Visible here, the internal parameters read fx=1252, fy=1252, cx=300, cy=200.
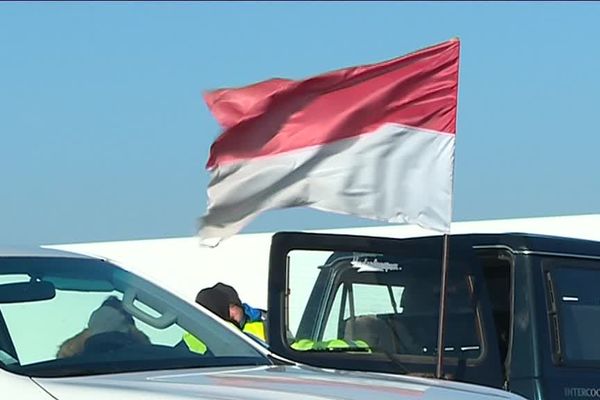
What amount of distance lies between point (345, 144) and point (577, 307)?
1438 millimetres

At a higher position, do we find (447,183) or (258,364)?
(447,183)

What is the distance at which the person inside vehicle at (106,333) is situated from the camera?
14.3 ft

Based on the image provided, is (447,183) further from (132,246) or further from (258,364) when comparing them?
(132,246)

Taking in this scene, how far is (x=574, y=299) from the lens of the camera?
609 cm

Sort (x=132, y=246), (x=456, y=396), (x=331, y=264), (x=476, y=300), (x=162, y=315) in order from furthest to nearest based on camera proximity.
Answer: (x=132, y=246) → (x=331, y=264) → (x=476, y=300) → (x=162, y=315) → (x=456, y=396)

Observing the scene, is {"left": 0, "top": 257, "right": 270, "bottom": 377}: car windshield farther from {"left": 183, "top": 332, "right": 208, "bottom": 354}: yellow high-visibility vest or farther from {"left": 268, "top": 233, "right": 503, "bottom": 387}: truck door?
{"left": 268, "top": 233, "right": 503, "bottom": 387}: truck door

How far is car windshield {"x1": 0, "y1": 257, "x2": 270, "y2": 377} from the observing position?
13.8 ft

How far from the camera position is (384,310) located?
20.2 ft

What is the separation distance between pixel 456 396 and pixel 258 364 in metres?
1.02

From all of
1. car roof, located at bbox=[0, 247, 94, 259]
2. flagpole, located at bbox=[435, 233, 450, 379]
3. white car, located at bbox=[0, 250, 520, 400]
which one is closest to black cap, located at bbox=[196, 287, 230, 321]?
flagpole, located at bbox=[435, 233, 450, 379]

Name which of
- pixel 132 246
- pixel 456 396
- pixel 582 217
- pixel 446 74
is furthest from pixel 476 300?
pixel 132 246

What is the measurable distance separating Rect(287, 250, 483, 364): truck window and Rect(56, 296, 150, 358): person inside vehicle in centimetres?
129

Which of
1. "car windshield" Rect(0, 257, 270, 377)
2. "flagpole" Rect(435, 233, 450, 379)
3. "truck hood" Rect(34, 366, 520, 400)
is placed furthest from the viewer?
"flagpole" Rect(435, 233, 450, 379)

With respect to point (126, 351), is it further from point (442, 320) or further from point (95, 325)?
point (442, 320)
